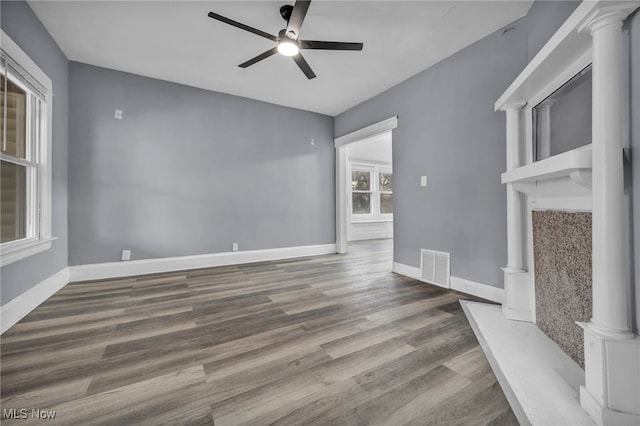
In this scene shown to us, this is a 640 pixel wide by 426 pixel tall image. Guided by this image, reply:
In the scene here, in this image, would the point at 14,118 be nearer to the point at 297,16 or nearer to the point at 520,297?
the point at 297,16

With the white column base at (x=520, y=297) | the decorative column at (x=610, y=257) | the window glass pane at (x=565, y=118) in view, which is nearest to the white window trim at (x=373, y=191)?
the white column base at (x=520, y=297)

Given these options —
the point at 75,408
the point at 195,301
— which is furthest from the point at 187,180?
the point at 75,408

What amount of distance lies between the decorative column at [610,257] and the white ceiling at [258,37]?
5.19 feet

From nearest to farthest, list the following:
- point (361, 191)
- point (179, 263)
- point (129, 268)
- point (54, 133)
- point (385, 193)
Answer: point (54, 133), point (129, 268), point (179, 263), point (361, 191), point (385, 193)

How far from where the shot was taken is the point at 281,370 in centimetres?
145

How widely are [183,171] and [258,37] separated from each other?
6.97ft

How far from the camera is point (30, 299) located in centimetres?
228

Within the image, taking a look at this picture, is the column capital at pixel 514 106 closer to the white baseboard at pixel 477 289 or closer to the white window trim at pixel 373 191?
the white baseboard at pixel 477 289

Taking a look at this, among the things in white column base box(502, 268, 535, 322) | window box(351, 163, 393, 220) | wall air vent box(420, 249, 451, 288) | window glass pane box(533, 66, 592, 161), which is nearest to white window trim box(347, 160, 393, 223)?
window box(351, 163, 393, 220)

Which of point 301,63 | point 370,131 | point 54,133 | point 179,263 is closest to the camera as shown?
point 301,63

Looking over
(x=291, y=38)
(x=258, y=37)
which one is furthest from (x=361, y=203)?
(x=291, y=38)

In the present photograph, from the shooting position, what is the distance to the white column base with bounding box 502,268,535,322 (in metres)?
2.01

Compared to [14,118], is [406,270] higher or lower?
lower

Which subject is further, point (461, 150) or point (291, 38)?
point (461, 150)
